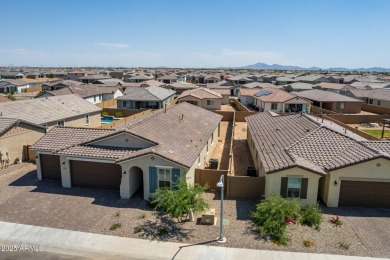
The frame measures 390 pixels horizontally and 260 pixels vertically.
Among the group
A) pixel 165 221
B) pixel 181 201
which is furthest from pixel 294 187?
pixel 165 221

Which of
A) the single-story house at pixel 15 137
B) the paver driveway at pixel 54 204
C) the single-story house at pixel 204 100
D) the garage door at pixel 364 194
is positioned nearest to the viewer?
the paver driveway at pixel 54 204

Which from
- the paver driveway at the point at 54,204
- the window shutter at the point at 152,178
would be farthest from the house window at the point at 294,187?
the paver driveway at the point at 54,204

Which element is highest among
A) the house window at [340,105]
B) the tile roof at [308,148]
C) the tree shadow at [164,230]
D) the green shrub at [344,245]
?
the tile roof at [308,148]

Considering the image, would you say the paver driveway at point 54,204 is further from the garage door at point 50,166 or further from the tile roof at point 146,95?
the tile roof at point 146,95

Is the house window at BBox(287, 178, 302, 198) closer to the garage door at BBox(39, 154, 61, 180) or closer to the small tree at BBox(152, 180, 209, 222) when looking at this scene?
the small tree at BBox(152, 180, 209, 222)

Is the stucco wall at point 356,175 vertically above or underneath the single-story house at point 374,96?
underneath

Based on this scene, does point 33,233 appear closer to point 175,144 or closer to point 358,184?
point 175,144
